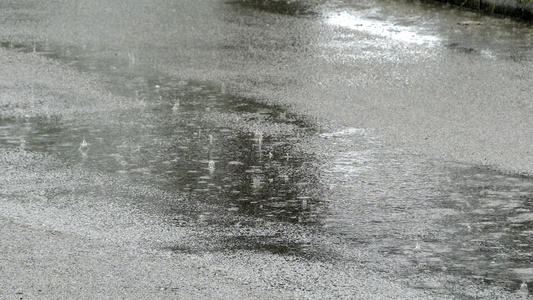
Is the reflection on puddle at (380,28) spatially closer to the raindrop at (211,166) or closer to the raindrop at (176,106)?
the raindrop at (176,106)

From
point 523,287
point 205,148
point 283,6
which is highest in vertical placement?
point 283,6

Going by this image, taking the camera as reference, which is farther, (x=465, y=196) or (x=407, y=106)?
(x=407, y=106)

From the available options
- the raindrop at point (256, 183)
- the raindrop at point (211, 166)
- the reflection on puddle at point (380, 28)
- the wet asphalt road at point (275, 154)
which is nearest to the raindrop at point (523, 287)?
the wet asphalt road at point (275, 154)

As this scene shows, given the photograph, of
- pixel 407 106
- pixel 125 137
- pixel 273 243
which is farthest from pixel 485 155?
pixel 125 137

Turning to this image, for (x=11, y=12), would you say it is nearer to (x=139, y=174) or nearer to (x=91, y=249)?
(x=139, y=174)

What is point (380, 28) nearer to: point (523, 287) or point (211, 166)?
point (211, 166)

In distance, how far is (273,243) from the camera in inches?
219

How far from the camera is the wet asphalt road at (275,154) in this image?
526cm

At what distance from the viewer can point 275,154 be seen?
7.32m

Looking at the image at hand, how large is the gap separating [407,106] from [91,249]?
12.6 feet

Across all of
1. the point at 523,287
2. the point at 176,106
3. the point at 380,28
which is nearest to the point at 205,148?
the point at 176,106

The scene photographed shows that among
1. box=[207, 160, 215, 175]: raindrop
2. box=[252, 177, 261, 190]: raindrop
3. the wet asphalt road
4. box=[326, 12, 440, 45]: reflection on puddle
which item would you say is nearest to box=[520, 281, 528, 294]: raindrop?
the wet asphalt road

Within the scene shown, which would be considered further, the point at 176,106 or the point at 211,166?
the point at 176,106

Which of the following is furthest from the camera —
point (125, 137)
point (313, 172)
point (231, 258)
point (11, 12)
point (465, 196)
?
point (11, 12)
